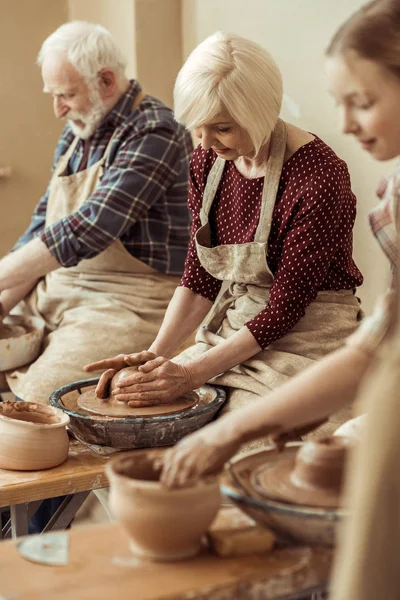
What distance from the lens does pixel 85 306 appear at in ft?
11.0

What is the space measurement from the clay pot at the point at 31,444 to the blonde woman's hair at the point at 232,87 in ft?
3.03

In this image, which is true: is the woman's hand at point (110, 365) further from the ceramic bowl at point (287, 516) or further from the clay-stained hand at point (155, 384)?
the ceramic bowl at point (287, 516)

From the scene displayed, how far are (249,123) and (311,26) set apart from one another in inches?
38.0

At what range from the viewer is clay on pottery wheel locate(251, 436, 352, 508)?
144 centimetres

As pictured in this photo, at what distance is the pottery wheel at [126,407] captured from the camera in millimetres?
2281

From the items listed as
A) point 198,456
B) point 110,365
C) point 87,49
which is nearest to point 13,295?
point 87,49

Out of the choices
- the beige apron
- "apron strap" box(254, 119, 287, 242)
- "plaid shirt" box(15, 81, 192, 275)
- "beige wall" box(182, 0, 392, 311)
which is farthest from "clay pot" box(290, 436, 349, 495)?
"plaid shirt" box(15, 81, 192, 275)

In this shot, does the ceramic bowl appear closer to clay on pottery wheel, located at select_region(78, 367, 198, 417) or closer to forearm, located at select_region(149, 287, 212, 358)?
clay on pottery wheel, located at select_region(78, 367, 198, 417)

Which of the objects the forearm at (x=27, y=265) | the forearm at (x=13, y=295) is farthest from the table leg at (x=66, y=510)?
the forearm at (x=13, y=295)

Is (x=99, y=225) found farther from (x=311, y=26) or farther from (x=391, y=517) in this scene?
(x=391, y=517)

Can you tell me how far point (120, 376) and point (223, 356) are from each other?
0.98 feet

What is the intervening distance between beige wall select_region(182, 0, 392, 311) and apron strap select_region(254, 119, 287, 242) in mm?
542

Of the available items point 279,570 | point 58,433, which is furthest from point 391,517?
point 58,433

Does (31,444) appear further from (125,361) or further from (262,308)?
(262,308)
